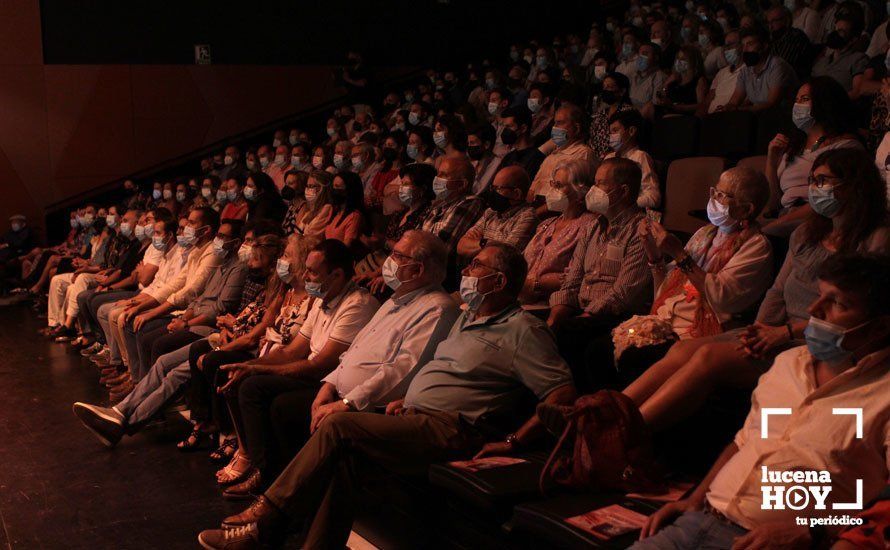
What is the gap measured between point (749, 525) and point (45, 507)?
280 cm

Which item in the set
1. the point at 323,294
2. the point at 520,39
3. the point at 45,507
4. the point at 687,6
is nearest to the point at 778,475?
the point at 323,294

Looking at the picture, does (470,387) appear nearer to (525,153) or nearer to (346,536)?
(346,536)

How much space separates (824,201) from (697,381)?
0.65 m

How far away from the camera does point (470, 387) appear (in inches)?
116

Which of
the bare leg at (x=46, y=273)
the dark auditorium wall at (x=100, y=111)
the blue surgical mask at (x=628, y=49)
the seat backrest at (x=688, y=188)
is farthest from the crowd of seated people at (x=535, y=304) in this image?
the dark auditorium wall at (x=100, y=111)

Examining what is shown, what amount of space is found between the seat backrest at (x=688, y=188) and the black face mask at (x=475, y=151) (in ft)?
5.81

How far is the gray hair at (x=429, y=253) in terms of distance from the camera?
3443 mm

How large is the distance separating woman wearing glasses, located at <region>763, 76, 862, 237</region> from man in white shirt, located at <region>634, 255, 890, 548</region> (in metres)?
1.41

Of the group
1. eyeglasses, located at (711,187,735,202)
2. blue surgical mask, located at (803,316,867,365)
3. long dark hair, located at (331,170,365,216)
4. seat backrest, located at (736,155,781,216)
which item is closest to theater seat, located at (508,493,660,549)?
blue surgical mask, located at (803,316,867,365)

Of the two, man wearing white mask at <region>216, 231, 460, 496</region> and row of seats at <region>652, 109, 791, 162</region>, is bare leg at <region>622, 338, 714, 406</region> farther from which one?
row of seats at <region>652, 109, 791, 162</region>

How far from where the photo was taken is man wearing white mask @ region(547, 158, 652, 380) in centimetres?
328

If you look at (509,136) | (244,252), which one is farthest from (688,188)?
(244,252)

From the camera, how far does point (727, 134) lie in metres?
4.71

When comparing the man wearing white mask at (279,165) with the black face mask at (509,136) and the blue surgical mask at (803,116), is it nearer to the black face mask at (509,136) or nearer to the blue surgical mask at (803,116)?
A: the black face mask at (509,136)
